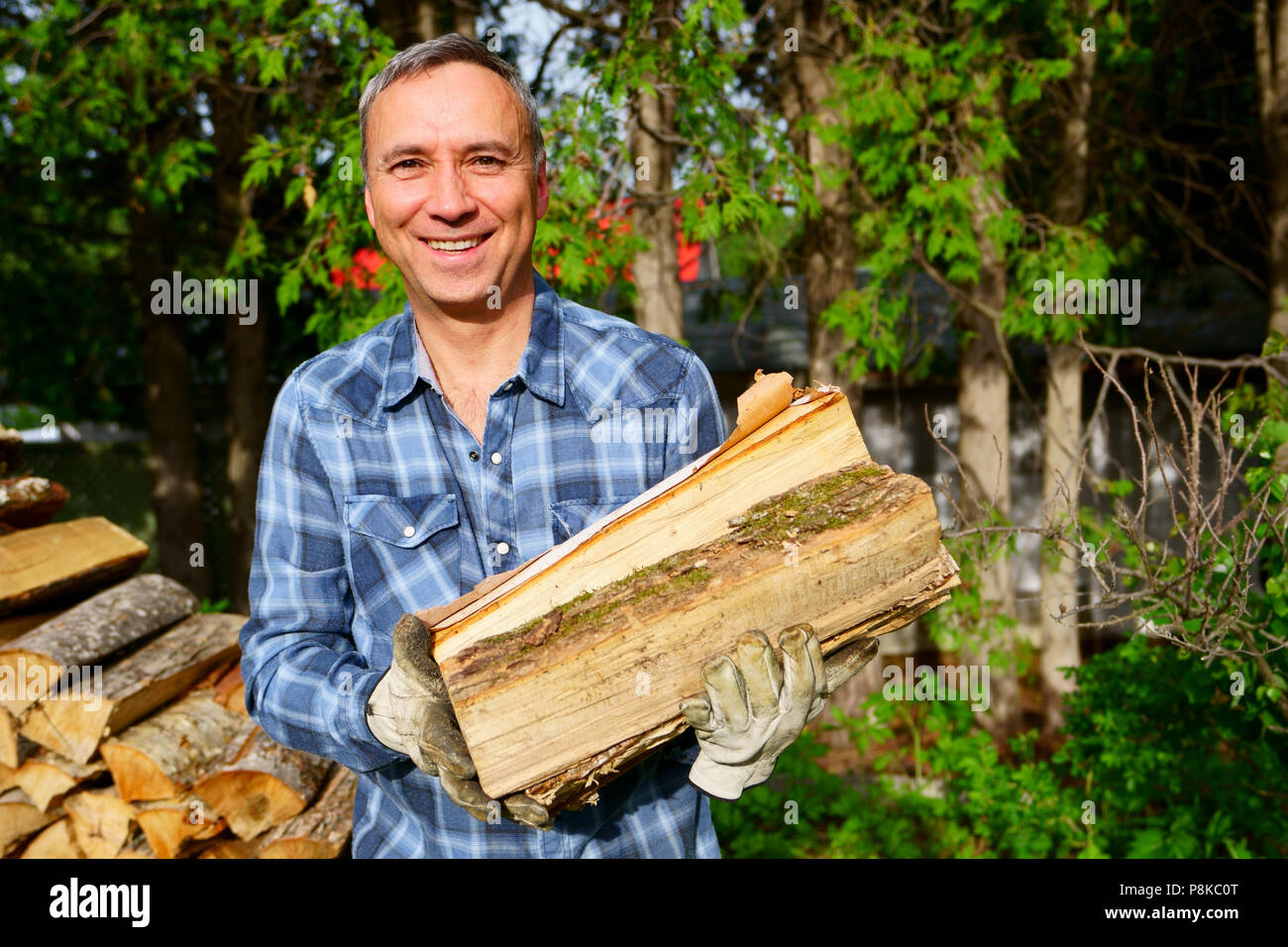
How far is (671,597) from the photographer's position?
1772mm

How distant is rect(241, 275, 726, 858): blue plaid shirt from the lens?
6.41ft

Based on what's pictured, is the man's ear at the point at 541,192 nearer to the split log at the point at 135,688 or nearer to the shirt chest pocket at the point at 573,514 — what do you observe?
the shirt chest pocket at the point at 573,514

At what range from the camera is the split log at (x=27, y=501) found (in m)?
4.04

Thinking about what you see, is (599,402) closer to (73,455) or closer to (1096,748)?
(1096,748)

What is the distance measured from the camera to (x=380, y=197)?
1.91m

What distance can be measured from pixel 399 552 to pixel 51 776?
7.49ft

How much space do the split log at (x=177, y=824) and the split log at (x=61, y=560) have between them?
1059 mm

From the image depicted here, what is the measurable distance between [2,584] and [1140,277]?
7567 mm

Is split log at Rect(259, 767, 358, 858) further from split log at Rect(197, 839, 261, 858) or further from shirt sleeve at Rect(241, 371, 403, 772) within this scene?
shirt sleeve at Rect(241, 371, 403, 772)

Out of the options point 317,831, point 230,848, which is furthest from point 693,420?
point 230,848

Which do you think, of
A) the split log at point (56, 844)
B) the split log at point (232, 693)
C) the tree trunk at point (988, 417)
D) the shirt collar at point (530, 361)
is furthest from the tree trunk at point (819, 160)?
the split log at point (56, 844)

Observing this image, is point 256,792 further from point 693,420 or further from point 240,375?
point 240,375

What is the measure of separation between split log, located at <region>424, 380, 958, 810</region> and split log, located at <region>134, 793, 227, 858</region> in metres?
1.98

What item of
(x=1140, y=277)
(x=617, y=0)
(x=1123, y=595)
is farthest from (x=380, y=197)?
(x=1140, y=277)
